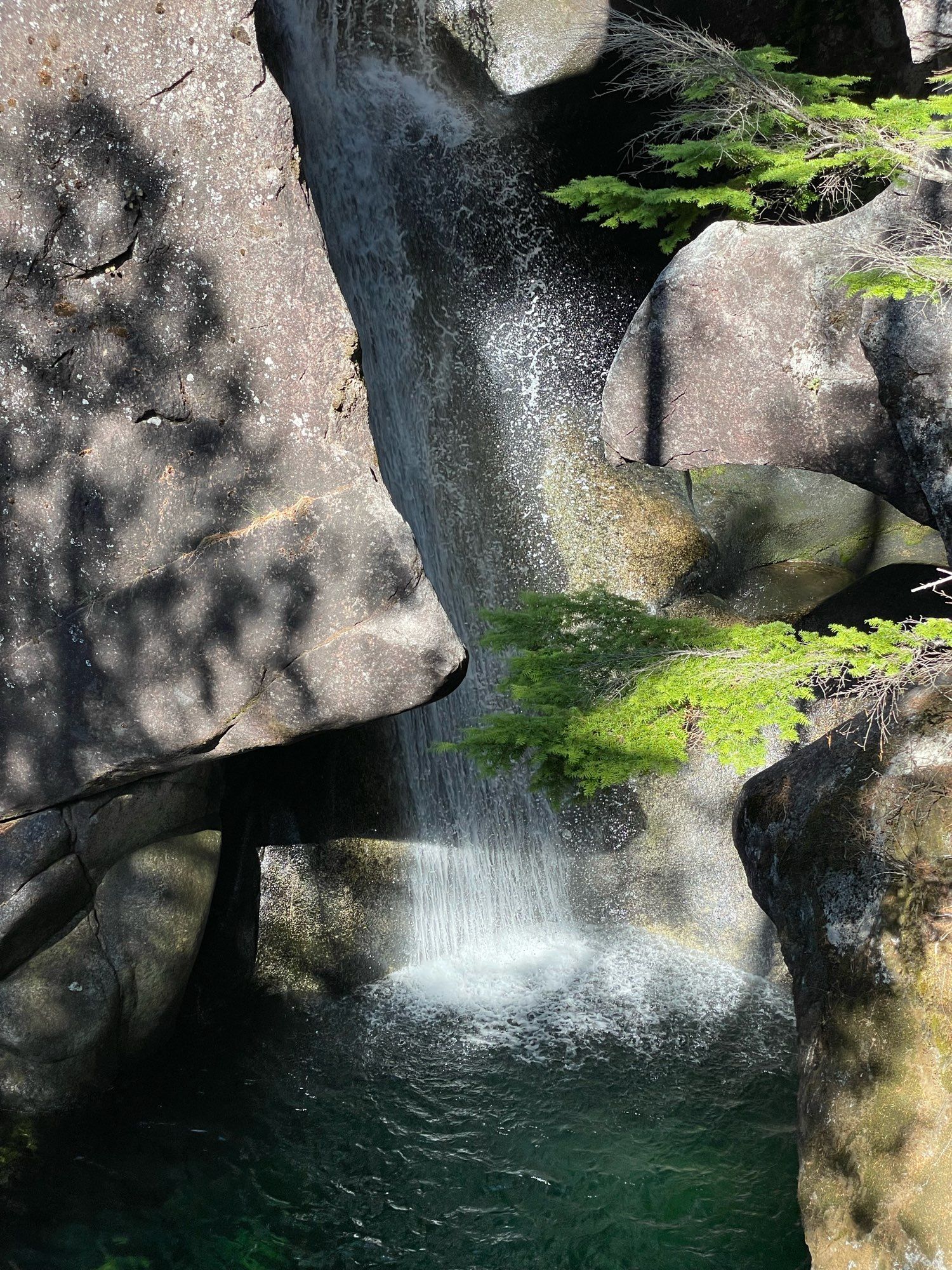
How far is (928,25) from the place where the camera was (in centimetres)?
499

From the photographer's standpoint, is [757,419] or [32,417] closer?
[32,417]

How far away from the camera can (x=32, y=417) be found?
426 cm

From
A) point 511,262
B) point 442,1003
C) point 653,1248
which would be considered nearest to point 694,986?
point 442,1003

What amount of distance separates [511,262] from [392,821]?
14.6ft

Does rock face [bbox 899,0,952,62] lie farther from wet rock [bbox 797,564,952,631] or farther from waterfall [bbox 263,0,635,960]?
wet rock [bbox 797,564,952,631]

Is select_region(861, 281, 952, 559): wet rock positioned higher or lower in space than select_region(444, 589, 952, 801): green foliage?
higher

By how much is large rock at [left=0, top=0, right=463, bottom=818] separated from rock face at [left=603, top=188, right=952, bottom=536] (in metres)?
1.92

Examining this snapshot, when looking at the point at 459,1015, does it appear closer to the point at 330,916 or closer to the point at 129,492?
the point at 330,916

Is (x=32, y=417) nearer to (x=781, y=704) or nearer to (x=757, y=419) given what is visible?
(x=781, y=704)

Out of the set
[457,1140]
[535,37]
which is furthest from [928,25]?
[457,1140]

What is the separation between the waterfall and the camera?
7.05 meters

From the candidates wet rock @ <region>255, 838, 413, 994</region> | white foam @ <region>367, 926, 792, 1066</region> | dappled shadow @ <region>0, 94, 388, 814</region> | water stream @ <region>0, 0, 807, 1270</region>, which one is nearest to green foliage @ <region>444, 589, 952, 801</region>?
dappled shadow @ <region>0, 94, 388, 814</region>

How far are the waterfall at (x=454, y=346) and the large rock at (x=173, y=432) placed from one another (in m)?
2.57

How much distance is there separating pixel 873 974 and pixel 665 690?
121cm
